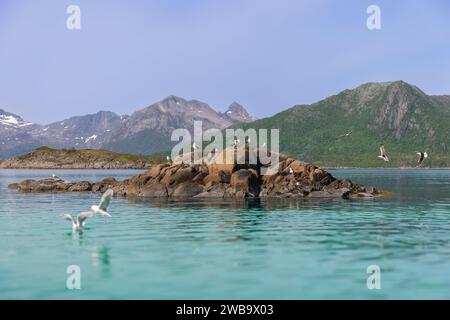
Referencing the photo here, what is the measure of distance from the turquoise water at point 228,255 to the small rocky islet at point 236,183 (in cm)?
2579

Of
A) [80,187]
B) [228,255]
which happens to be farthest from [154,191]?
[228,255]

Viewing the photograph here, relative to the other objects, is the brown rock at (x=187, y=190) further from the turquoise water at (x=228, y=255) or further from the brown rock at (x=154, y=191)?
the turquoise water at (x=228, y=255)

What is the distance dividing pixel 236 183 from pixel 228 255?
1979 inches

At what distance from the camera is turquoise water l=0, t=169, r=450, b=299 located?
74.7 ft

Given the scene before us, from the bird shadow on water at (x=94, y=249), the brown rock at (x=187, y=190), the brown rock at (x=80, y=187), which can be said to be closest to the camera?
the bird shadow on water at (x=94, y=249)

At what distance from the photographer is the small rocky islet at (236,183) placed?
8069cm

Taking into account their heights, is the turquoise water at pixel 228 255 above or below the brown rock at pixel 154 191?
below

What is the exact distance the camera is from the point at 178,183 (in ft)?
278

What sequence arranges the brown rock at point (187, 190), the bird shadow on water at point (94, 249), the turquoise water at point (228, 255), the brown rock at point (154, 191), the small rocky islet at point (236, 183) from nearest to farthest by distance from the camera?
1. the turquoise water at point (228, 255)
2. the bird shadow on water at point (94, 249)
3. the small rocky islet at point (236, 183)
4. the brown rock at point (187, 190)
5. the brown rock at point (154, 191)

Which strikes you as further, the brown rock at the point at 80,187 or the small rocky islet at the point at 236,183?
the brown rock at the point at 80,187

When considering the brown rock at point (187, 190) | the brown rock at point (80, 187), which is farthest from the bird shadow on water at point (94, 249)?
the brown rock at point (80, 187)

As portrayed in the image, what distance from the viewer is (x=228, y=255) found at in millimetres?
30656
